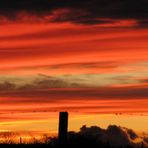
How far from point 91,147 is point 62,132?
1415 mm

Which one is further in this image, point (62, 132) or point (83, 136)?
point (83, 136)

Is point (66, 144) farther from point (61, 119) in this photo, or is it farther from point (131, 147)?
point (131, 147)

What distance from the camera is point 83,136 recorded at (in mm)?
23766

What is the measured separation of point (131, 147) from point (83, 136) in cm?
211

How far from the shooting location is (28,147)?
22047mm

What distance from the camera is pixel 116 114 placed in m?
22.5

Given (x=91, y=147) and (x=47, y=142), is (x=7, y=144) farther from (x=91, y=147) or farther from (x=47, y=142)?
(x=91, y=147)

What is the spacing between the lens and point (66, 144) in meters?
22.2

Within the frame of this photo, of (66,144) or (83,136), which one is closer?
(66,144)

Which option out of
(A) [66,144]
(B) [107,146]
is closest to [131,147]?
(B) [107,146]

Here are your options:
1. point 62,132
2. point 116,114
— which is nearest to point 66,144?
point 62,132

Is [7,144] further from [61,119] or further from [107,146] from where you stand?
[107,146]

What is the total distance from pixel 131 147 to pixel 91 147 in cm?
154

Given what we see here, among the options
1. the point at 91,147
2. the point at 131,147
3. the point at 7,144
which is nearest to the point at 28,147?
the point at 7,144
